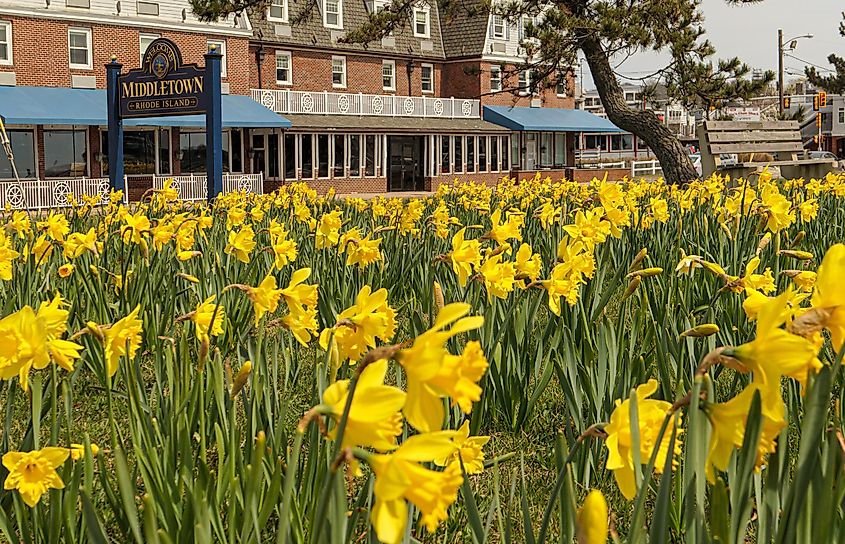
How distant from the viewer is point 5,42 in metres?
23.4

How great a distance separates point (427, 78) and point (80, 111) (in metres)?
14.3

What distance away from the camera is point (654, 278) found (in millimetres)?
4020

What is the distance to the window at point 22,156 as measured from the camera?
2348cm

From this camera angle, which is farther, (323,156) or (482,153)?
(482,153)

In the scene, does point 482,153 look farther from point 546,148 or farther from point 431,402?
point 431,402

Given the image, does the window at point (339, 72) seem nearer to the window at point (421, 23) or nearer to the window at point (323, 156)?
the window at point (323, 156)

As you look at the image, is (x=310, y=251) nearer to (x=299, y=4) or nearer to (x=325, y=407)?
(x=325, y=407)

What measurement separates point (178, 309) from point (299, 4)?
87.0 ft

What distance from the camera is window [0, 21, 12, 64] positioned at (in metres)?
23.3

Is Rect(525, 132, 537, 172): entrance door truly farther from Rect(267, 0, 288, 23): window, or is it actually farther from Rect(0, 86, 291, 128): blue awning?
Rect(0, 86, 291, 128): blue awning

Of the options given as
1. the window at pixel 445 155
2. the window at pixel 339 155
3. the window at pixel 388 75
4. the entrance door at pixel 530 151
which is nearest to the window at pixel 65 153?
the window at pixel 339 155

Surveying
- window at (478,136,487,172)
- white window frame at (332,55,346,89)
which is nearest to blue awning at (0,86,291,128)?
white window frame at (332,55,346,89)

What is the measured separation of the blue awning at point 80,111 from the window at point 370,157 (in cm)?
441

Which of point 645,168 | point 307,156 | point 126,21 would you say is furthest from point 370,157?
point 645,168
